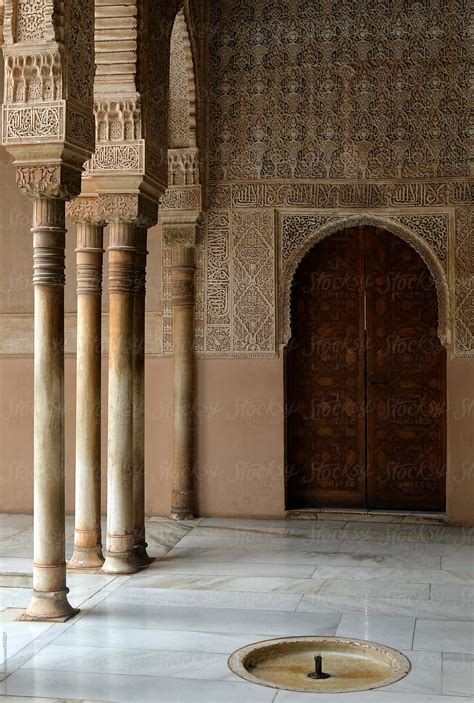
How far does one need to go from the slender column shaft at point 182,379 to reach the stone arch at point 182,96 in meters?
1.01

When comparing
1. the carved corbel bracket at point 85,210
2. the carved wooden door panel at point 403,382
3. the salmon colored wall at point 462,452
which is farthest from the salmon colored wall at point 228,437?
the carved corbel bracket at point 85,210

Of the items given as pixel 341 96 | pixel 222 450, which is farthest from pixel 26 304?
pixel 341 96

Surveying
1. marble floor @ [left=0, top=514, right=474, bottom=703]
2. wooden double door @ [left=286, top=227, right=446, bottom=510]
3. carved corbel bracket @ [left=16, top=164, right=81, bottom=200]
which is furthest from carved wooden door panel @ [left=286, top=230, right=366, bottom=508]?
carved corbel bracket @ [left=16, top=164, right=81, bottom=200]

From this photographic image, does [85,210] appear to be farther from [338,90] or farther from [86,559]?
[338,90]

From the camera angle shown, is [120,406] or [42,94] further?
[120,406]

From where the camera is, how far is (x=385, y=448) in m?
9.03

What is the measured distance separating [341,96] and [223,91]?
1106mm

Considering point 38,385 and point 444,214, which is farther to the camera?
point 444,214

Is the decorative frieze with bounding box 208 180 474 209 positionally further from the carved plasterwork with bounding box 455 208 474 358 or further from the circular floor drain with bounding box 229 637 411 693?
the circular floor drain with bounding box 229 637 411 693

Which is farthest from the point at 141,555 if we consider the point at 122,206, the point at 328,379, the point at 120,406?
the point at 328,379

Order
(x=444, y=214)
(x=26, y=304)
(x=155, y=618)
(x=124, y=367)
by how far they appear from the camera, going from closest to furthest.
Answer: (x=155, y=618)
(x=124, y=367)
(x=444, y=214)
(x=26, y=304)

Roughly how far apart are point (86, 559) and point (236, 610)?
1.57 meters

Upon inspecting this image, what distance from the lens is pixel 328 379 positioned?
9.12 metres

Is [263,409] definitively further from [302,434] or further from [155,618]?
[155,618]
